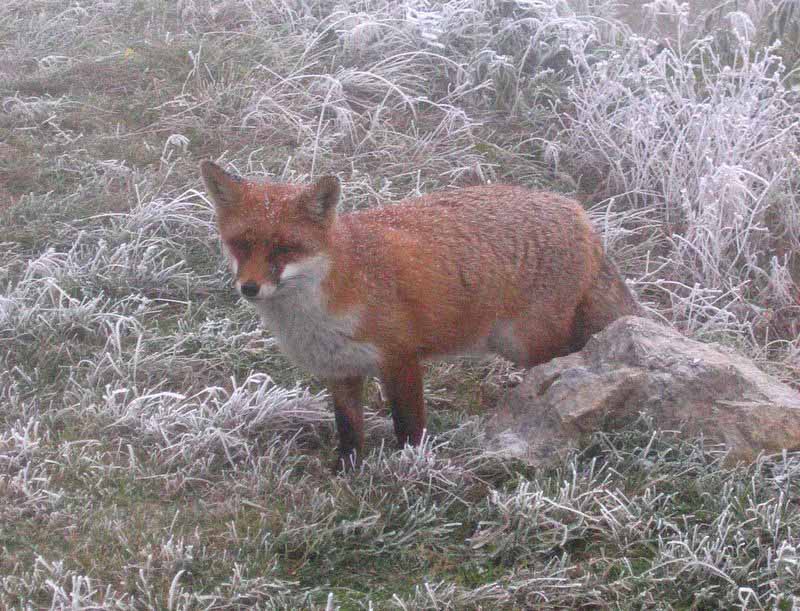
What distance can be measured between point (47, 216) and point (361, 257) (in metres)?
3.01

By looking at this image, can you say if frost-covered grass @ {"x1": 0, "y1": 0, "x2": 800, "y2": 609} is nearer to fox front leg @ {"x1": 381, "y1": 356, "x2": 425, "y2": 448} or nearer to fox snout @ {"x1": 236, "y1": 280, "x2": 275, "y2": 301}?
fox front leg @ {"x1": 381, "y1": 356, "x2": 425, "y2": 448}

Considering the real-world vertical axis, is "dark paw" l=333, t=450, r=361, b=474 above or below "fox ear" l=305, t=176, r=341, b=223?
below

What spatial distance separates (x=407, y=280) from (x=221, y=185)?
2.94 feet

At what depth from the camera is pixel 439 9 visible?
28.3ft

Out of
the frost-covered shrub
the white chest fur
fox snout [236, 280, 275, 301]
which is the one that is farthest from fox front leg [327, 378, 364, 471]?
the frost-covered shrub

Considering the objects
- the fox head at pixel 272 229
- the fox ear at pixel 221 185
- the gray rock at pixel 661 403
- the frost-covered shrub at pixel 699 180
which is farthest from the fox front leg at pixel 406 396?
the frost-covered shrub at pixel 699 180

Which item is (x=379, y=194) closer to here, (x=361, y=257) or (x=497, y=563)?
(x=361, y=257)

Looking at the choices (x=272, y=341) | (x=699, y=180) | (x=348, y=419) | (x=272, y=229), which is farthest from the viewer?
(x=699, y=180)

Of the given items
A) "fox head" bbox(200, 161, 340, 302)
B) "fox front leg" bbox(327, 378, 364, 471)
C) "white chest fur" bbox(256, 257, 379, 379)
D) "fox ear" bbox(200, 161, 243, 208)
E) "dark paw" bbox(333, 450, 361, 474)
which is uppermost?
"fox ear" bbox(200, 161, 243, 208)

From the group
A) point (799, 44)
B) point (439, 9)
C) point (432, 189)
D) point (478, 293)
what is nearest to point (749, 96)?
point (799, 44)

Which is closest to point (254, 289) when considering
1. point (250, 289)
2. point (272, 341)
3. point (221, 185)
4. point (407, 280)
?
point (250, 289)

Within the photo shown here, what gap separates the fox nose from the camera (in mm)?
3705

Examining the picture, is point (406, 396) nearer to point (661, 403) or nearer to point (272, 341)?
point (661, 403)

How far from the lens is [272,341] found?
5367 mm
